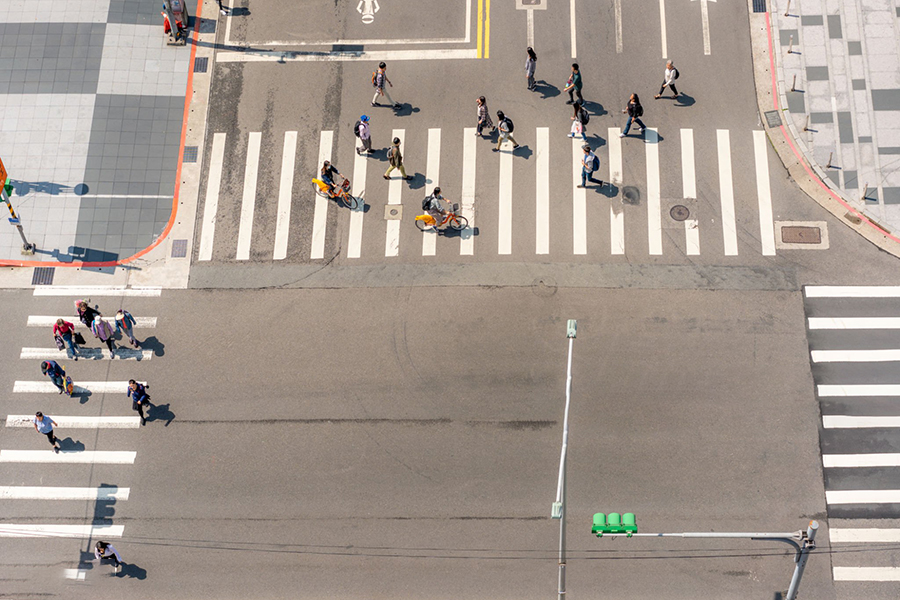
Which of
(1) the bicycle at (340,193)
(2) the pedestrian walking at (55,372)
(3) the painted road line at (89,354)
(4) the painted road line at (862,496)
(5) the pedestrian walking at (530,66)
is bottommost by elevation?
(4) the painted road line at (862,496)

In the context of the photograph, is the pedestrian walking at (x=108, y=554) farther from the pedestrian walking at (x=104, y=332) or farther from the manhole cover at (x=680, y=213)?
the manhole cover at (x=680, y=213)

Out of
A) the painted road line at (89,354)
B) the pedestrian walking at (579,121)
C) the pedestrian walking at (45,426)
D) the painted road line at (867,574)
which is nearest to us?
the painted road line at (867,574)

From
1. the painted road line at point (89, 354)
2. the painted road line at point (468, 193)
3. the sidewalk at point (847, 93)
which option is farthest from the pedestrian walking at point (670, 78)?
the painted road line at point (89, 354)

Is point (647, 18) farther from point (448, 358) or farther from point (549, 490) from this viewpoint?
point (549, 490)

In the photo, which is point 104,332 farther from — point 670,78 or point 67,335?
point 670,78

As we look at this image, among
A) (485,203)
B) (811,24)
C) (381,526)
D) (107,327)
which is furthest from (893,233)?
(107,327)

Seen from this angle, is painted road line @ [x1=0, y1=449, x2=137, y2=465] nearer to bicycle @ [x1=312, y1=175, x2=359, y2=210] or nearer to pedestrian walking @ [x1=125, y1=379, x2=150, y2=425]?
pedestrian walking @ [x1=125, y1=379, x2=150, y2=425]

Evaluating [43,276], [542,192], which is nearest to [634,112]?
[542,192]
